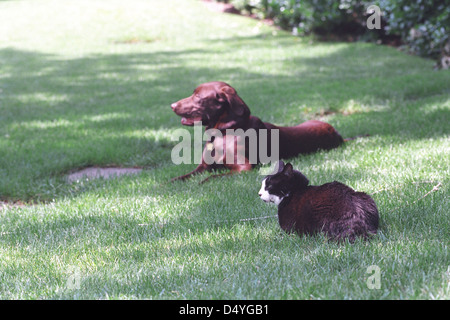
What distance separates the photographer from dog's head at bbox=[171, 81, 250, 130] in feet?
18.5

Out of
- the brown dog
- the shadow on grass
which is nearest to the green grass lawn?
the shadow on grass

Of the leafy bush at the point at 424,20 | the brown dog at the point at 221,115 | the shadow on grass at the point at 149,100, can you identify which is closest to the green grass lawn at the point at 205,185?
the shadow on grass at the point at 149,100

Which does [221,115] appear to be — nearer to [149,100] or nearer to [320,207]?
[320,207]

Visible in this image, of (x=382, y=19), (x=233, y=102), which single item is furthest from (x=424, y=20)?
(x=233, y=102)

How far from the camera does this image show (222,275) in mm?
Answer: 3342

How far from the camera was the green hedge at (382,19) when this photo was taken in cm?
1238

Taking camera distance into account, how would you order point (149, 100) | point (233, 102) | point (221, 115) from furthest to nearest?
point (149, 100)
point (221, 115)
point (233, 102)

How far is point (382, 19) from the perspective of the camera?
53.5 ft

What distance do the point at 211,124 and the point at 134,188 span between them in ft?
3.48

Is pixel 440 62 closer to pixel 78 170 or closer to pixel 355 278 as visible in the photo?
pixel 78 170

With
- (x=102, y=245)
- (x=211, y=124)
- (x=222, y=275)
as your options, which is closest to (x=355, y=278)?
(x=222, y=275)

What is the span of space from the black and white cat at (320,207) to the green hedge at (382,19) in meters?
9.24

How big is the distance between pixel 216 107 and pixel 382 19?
12241 millimetres

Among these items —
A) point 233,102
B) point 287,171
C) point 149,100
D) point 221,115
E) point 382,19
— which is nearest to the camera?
point 287,171
